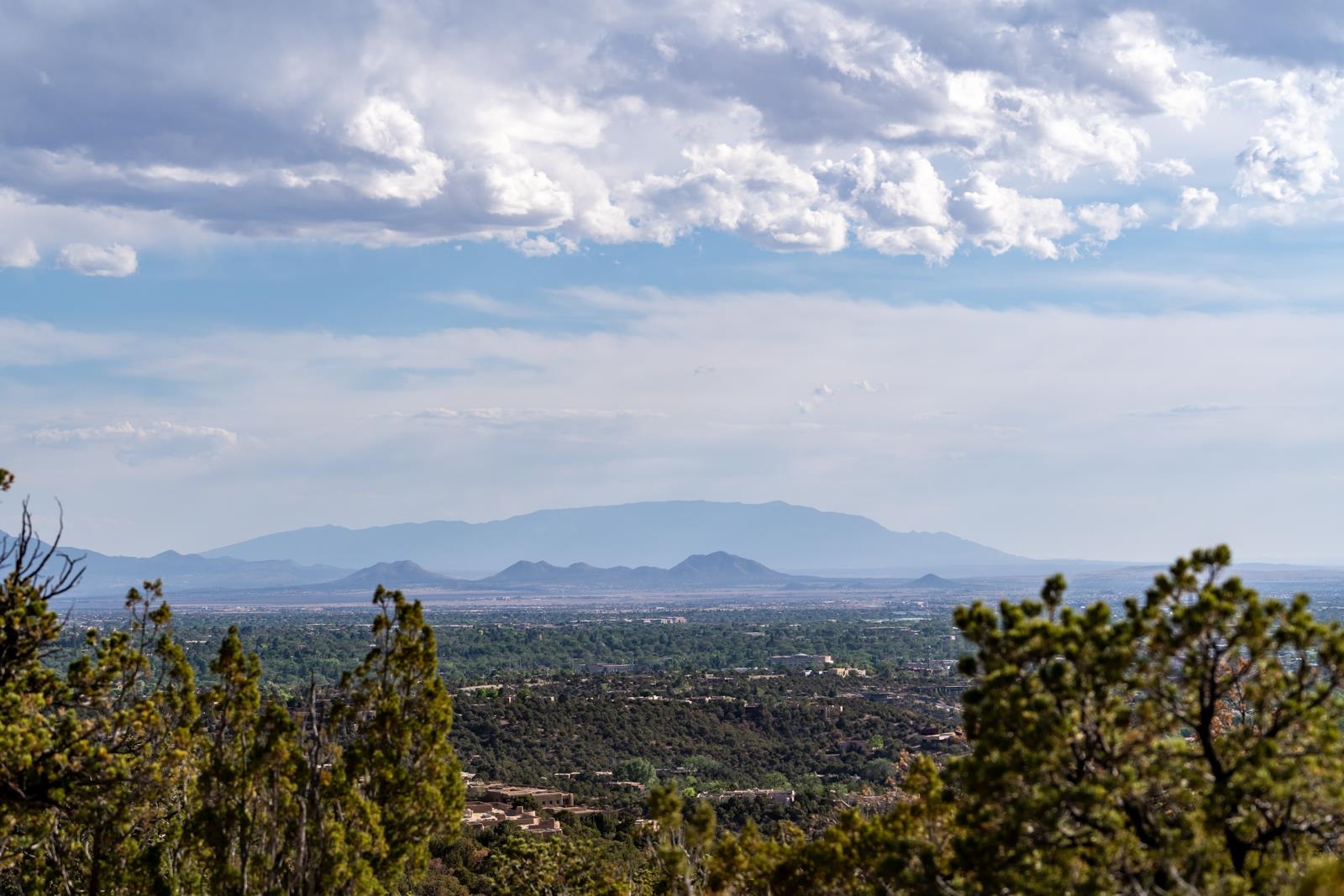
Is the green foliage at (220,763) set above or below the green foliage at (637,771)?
above

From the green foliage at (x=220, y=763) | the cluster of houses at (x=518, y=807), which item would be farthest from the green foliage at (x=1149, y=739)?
the cluster of houses at (x=518, y=807)

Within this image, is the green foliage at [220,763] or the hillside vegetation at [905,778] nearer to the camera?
the hillside vegetation at [905,778]

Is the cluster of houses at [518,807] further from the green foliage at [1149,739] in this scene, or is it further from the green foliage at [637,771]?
the green foliage at [1149,739]

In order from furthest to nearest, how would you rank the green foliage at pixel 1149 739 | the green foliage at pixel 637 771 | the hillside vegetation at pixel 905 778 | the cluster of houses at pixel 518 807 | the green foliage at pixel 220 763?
the green foliage at pixel 637 771
the cluster of houses at pixel 518 807
the green foliage at pixel 220 763
the hillside vegetation at pixel 905 778
the green foliage at pixel 1149 739

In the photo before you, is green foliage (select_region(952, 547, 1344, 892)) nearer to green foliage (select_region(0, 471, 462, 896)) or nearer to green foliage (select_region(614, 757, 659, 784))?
green foliage (select_region(0, 471, 462, 896))

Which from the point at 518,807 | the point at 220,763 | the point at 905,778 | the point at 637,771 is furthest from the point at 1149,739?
the point at 637,771

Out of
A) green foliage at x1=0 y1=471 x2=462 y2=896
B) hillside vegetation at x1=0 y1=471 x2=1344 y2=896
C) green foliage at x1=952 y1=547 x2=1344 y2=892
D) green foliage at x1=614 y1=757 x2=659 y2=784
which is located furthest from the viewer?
green foliage at x1=614 y1=757 x2=659 y2=784

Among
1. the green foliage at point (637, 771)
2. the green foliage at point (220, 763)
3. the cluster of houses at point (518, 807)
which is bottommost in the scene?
the green foliage at point (637, 771)

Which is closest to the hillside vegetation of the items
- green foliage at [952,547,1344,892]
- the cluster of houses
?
green foliage at [952,547,1344,892]

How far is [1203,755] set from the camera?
31.3 feet

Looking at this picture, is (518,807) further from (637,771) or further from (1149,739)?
(1149,739)

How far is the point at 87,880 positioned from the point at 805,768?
5451 cm

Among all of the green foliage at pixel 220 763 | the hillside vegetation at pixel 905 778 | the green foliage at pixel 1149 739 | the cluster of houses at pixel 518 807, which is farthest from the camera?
the cluster of houses at pixel 518 807

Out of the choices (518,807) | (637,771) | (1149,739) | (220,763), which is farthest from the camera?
(637,771)
